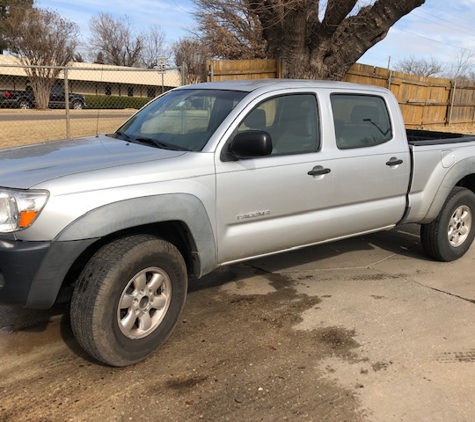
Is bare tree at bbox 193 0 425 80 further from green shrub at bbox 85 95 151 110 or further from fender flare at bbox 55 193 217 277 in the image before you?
green shrub at bbox 85 95 151 110

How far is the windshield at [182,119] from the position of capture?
3.68 metres

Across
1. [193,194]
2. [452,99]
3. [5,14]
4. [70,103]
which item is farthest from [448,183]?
[5,14]

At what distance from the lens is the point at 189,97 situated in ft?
14.2

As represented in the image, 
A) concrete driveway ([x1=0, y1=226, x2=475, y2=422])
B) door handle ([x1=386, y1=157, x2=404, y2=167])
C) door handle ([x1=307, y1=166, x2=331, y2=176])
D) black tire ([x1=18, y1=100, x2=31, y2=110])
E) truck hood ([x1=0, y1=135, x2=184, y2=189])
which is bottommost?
concrete driveway ([x1=0, y1=226, x2=475, y2=422])

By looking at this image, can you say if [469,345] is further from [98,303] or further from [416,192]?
[98,303]

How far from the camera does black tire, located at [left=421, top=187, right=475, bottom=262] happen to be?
5168mm

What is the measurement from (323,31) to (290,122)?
7189 mm

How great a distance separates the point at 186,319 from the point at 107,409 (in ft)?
3.98

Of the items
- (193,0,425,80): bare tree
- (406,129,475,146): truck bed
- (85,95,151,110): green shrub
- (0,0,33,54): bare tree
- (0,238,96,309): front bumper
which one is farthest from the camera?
(0,0,33,54): bare tree

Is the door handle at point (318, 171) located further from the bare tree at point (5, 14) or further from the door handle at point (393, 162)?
the bare tree at point (5, 14)

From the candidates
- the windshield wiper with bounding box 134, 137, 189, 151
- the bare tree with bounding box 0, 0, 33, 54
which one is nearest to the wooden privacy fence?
the windshield wiper with bounding box 134, 137, 189, 151

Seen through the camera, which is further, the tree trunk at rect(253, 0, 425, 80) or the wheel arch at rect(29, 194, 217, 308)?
the tree trunk at rect(253, 0, 425, 80)

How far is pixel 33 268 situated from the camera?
2736mm

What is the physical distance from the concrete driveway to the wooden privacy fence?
669cm
